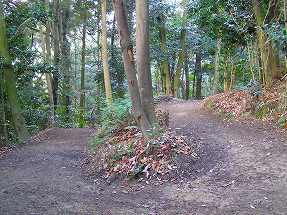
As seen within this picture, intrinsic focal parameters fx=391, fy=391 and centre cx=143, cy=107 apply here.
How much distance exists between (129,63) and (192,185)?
2.98 meters

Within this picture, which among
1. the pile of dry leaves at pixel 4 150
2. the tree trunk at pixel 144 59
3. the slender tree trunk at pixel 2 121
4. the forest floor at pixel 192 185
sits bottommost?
the pile of dry leaves at pixel 4 150

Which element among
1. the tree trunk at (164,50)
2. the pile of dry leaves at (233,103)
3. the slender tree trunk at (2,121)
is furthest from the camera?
the tree trunk at (164,50)

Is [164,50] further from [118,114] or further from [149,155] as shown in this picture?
[149,155]

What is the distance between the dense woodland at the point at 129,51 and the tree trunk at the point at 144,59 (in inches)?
0.9

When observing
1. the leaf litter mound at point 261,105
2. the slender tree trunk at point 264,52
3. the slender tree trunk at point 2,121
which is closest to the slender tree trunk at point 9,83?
the slender tree trunk at point 2,121

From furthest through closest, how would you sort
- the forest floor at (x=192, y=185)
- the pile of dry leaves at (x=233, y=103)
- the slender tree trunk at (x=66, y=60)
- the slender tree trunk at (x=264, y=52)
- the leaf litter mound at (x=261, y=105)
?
the slender tree trunk at (x=66, y=60), the slender tree trunk at (x=264, y=52), the pile of dry leaves at (x=233, y=103), the leaf litter mound at (x=261, y=105), the forest floor at (x=192, y=185)

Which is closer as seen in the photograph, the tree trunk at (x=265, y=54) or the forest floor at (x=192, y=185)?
the forest floor at (x=192, y=185)

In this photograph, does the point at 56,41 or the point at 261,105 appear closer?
the point at 261,105

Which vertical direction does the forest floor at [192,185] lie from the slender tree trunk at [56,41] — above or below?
below

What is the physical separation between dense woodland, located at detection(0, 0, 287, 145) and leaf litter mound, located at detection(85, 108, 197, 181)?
505 mm

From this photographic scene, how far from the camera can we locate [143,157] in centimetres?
778

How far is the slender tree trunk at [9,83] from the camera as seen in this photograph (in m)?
13.7

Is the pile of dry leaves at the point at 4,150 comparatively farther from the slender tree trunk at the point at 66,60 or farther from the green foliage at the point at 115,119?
the slender tree trunk at the point at 66,60

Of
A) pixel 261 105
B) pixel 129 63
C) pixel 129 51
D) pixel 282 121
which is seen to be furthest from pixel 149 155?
pixel 261 105
